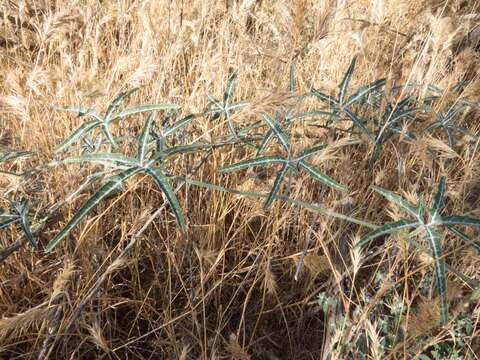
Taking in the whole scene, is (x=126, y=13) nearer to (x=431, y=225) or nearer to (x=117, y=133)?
(x=117, y=133)

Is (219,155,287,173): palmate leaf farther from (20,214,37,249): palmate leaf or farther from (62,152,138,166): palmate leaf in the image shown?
(20,214,37,249): palmate leaf

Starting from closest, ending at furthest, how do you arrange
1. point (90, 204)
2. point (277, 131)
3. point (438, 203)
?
point (90, 204)
point (438, 203)
point (277, 131)

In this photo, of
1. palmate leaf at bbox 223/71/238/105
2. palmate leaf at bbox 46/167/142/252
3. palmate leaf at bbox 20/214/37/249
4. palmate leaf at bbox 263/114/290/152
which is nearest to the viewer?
palmate leaf at bbox 46/167/142/252

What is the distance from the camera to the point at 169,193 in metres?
0.83

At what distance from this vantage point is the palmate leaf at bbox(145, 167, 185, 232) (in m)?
0.83

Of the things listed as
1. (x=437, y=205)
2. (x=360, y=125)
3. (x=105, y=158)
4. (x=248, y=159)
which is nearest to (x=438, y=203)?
(x=437, y=205)

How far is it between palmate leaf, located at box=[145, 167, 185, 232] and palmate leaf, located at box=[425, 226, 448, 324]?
17.4 inches

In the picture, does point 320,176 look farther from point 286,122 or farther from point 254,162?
point 286,122

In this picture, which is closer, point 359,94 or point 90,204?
point 90,204

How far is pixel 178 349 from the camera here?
1045mm

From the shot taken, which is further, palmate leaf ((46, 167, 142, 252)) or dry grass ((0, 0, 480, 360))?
dry grass ((0, 0, 480, 360))

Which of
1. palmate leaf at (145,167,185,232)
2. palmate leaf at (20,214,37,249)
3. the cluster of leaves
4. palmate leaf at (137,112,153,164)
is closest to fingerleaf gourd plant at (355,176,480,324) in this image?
the cluster of leaves

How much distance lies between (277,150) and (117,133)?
0.45 meters

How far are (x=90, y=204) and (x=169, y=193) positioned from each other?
133 mm
